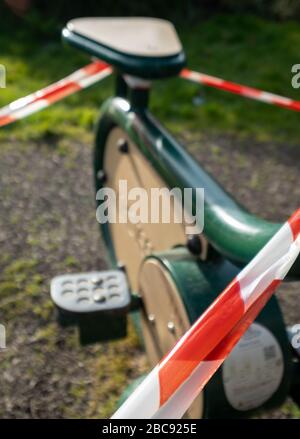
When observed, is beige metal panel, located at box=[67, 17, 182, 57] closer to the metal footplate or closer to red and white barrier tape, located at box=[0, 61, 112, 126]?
red and white barrier tape, located at box=[0, 61, 112, 126]

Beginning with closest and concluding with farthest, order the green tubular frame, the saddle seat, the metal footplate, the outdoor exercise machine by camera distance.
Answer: the green tubular frame → the outdoor exercise machine → the metal footplate → the saddle seat

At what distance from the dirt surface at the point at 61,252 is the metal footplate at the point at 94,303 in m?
0.41

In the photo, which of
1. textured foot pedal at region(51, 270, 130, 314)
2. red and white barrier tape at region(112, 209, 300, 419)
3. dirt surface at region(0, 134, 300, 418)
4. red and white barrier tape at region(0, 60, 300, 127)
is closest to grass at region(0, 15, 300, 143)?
dirt surface at region(0, 134, 300, 418)

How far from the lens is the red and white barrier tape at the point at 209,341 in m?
0.86

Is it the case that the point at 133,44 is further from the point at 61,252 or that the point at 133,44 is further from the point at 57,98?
the point at 61,252

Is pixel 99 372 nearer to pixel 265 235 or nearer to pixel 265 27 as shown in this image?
pixel 265 235

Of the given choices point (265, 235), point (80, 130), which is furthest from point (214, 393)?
point (80, 130)

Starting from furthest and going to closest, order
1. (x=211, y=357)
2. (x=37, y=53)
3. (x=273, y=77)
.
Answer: (x=37, y=53) < (x=273, y=77) < (x=211, y=357)

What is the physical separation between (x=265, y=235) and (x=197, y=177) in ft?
1.23

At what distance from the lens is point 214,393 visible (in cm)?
144

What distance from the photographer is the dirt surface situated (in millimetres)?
2148

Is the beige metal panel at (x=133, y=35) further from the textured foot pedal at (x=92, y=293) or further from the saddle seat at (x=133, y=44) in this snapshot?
the textured foot pedal at (x=92, y=293)

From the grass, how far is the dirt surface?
226mm

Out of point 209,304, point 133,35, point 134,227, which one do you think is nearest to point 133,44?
point 133,35
